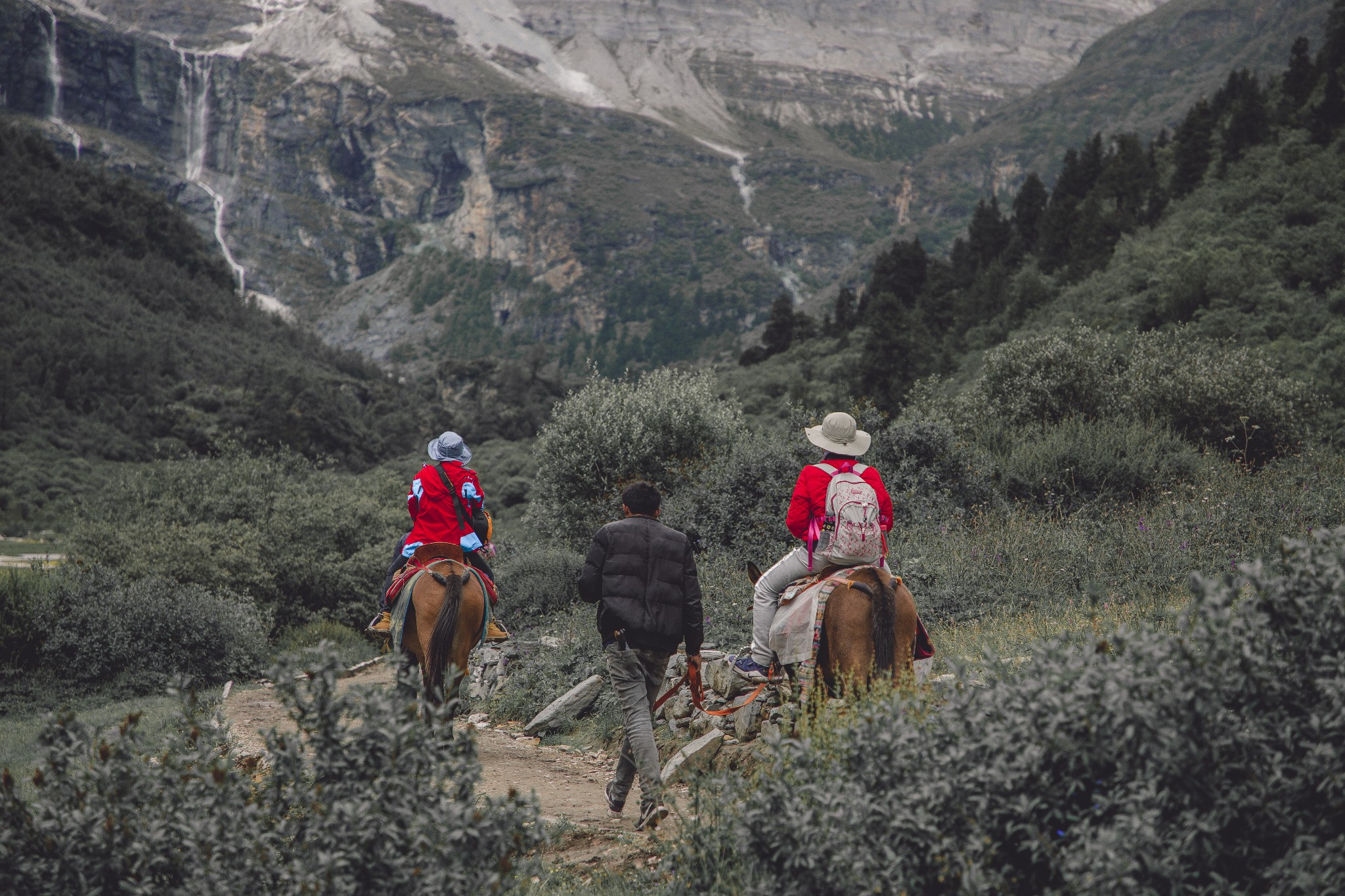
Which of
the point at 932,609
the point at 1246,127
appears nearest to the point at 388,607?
the point at 932,609

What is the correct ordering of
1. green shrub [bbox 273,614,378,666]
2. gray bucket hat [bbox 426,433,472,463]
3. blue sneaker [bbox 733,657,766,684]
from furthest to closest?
green shrub [bbox 273,614,378,666]
gray bucket hat [bbox 426,433,472,463]
blue sneaker [bbox 733,657,766,684]

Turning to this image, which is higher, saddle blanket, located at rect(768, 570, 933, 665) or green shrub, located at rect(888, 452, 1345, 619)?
saddle blanket, located at rect(768, 570, 933, 665)

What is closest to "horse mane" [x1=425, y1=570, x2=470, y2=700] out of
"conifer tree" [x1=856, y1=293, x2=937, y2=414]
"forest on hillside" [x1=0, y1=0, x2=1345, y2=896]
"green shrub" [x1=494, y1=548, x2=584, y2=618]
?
"forest on hillside" [x1=0, y1=0, x2=1345, y2=896]

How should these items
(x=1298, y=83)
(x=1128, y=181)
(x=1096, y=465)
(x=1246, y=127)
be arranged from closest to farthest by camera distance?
1. (x=1096, y=465)
2. (x=1246, y=127)
3. (x=1298, y=83)
4. (x=1128, y=181)

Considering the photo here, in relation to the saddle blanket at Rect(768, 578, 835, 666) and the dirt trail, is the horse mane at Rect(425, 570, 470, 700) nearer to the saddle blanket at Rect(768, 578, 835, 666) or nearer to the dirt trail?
the dirt trail

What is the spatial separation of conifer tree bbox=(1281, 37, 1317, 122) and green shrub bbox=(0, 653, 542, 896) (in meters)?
43.6

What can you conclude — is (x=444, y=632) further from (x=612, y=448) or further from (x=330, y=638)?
(x=330, y=638)

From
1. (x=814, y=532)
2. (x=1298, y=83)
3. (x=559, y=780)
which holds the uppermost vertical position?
(x=1298, y=83)

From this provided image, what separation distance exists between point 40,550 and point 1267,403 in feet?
114

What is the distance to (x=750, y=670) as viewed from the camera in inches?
316

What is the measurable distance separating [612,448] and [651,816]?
14.0 m

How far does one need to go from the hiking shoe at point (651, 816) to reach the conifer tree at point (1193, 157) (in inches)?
1616

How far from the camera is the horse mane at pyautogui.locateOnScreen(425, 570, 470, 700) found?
7.79 metres

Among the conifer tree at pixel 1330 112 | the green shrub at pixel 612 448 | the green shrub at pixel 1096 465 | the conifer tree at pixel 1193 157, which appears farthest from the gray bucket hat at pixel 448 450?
the conifer tree at pixel 1193 157
